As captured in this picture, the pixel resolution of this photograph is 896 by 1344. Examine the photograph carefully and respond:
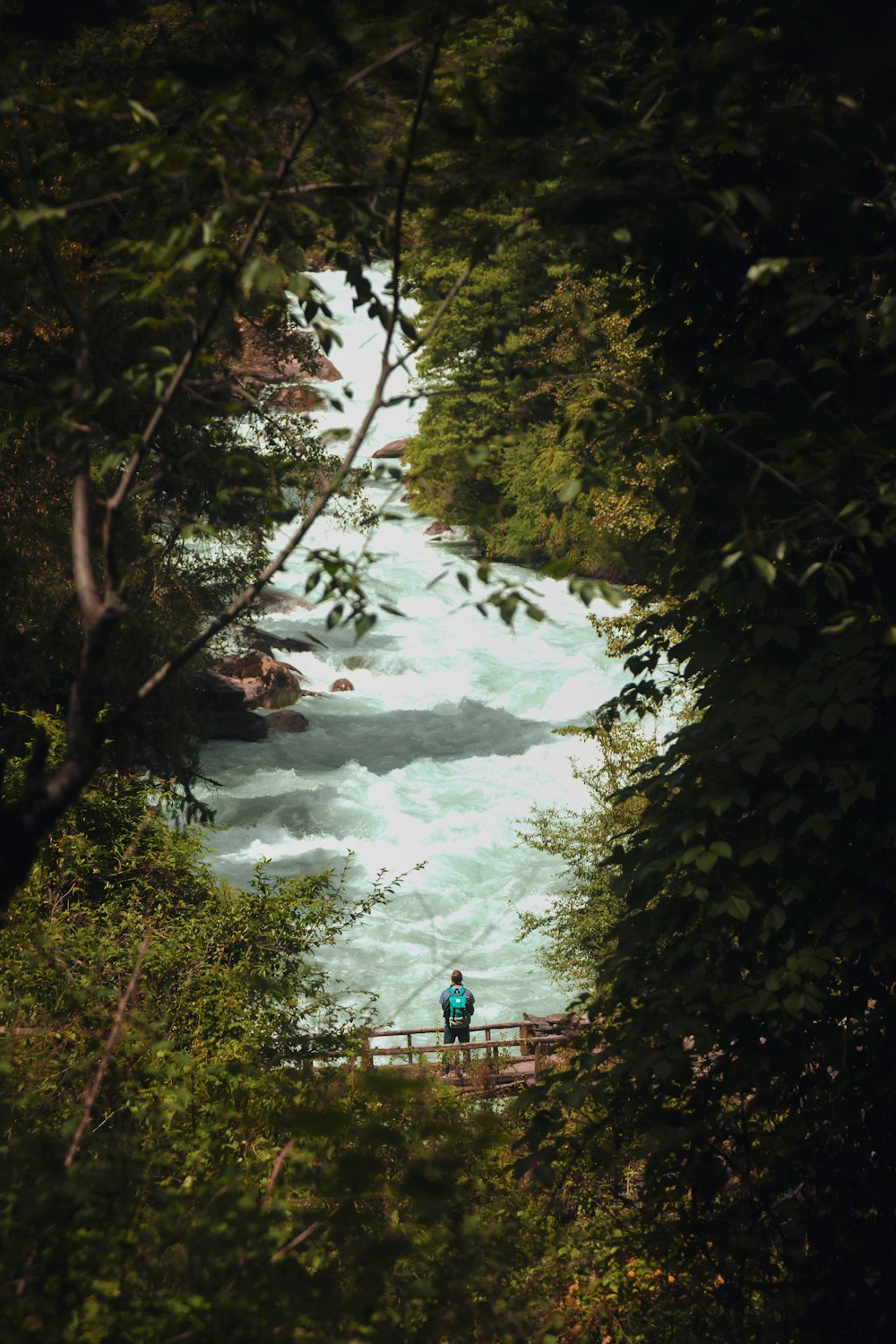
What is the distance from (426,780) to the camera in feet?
76.1

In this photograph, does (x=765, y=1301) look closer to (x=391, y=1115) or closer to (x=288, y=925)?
(x=391, y=1115)

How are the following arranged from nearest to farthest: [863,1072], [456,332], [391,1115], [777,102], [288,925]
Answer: [777,102], [863,1072], [391,1115], [288,925], [456,332]

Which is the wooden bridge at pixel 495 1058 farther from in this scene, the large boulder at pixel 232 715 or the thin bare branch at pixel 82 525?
the large boulder at pixel 232 715

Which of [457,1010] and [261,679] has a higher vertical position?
[261,679]

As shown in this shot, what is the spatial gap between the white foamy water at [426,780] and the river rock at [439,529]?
332 cm

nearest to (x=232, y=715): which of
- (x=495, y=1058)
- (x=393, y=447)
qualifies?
(x=495, y=1058)

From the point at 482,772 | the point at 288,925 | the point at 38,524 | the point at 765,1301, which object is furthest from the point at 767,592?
the point at 482,772

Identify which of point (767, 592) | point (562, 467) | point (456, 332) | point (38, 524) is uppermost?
point (456, 332)

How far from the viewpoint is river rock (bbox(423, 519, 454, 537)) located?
36906mm

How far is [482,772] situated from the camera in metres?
23.4

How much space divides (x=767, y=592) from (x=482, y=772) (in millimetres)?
19307

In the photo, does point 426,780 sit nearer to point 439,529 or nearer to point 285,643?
point 285,643

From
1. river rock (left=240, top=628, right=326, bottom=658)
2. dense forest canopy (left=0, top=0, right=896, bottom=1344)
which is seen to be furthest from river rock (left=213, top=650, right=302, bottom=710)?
dense forest canopy (left=0, top=0, right=896, bottom=1344)

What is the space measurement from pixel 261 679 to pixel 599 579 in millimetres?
23929
